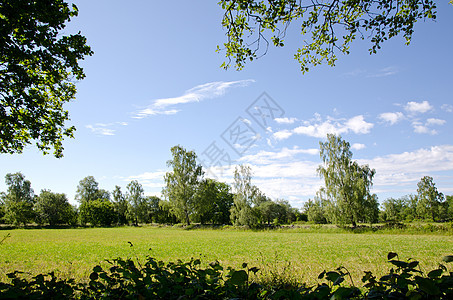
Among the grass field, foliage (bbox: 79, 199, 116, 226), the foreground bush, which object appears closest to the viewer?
the foreground bush

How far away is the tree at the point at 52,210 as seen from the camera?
6006 cm

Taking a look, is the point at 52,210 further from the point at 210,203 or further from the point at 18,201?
the point at 210,203

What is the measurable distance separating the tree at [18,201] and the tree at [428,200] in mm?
99290

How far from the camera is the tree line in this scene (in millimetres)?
33031

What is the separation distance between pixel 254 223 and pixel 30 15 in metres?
39.6

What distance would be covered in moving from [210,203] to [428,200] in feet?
200

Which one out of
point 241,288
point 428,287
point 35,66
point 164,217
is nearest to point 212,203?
point 164,217

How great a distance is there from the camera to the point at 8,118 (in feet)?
20.1

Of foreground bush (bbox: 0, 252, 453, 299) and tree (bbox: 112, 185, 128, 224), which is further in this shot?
tree (bbox: 112, 185, 128, 224)

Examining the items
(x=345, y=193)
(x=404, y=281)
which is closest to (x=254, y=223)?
(x=345, y=193)

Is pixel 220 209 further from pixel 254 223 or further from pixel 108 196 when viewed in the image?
pixel 108 196

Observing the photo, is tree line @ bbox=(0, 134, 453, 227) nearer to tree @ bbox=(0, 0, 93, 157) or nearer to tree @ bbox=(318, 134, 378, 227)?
tree @ bbox=(318, 134, 378, 227)

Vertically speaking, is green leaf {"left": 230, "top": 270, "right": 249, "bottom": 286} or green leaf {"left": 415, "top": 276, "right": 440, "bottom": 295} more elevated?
green leaf {"left": 415, "top": 276, "right": 440, "bottom": 295}

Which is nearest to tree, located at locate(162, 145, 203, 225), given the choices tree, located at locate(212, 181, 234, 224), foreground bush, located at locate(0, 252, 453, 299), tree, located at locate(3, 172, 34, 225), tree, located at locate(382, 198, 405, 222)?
tree, located at locate(212, 181, 234, 224)
